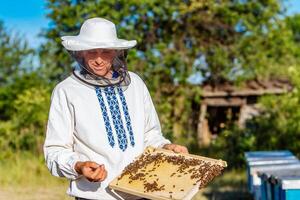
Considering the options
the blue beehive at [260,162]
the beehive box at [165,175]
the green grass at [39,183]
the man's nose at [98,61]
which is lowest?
the green grass at [39,183]

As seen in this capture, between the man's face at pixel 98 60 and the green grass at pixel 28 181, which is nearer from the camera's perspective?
the man's face at pixel 98 60

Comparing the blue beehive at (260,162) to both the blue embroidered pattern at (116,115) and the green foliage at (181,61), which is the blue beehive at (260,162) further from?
the green foliage at (181,61)

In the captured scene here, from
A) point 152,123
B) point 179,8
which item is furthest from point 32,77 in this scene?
point 152,123

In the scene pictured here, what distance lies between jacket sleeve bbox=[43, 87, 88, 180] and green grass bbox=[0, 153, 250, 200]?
16.2ft

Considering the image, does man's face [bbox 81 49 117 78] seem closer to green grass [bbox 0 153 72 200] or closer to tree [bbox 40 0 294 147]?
green grass [bbox 0 153 72 200]

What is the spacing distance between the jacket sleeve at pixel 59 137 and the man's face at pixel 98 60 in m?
0.15

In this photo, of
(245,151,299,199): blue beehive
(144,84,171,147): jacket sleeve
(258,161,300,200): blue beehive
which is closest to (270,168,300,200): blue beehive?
(258,161,300,200): blue beehive

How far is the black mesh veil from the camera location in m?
2.60

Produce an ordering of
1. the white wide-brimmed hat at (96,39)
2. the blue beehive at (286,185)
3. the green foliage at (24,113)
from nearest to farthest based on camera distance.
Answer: the white wide-brimmed hat at (96,39) < the blue beehive at (286,185) < the green foliage at (24,113)

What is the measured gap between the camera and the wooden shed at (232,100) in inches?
616

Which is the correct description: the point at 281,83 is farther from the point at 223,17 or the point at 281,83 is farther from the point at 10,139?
the point at 10,139

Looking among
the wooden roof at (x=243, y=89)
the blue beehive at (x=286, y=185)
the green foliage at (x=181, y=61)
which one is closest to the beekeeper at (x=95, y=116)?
the blue beehive at (x=286, y=185)

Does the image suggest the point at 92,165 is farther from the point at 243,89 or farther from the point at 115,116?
the point at 243,89

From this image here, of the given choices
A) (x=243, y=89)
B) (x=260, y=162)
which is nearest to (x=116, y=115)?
(x=260, y=162)
